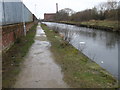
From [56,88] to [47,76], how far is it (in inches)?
36.5

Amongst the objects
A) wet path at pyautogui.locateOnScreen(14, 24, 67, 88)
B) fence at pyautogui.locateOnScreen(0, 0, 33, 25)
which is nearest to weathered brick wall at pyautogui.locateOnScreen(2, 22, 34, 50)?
fence at pyautogui.locateOnScreen(0, 0, 33, 25)

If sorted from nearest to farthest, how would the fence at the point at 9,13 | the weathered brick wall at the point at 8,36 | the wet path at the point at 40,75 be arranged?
the wet path at the point at 40,75, the weathered brick wall at the point at 8,36, the fence at the point at 9,13

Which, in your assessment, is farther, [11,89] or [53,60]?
[53,60]

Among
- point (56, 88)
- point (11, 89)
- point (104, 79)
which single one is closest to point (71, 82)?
point (56, 88)

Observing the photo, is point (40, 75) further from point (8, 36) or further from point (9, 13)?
point (9, 13)

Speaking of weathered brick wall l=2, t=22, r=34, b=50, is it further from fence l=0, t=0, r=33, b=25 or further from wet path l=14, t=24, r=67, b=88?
wet path l=14, t=24, r=67, b=88

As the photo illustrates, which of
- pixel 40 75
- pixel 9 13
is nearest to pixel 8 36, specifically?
pixel 9 13

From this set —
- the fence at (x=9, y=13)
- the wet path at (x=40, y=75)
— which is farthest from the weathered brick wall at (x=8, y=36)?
the wet path at (x=40, y=75)

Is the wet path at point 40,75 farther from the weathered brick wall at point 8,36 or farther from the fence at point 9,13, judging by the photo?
the fence at point 9,13

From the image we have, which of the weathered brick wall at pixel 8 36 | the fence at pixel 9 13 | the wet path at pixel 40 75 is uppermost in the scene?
the fence at pixel 9 13

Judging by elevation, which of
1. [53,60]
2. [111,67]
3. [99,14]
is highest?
[99,14]

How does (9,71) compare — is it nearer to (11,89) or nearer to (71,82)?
(11,89)

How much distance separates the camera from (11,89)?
13.9ft

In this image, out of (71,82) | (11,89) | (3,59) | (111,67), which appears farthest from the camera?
(111,67)
